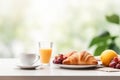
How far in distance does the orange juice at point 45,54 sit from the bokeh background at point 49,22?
2.23 meters

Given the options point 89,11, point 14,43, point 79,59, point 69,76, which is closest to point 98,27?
point 89,11

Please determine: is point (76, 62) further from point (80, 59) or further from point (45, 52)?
point (45, 52)

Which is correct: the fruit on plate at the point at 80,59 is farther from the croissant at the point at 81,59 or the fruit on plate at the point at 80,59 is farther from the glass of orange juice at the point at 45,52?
the glass of orange juice at the point at 45,52

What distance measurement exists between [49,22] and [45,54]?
2.31 metres

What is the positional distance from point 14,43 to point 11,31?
0.49ft

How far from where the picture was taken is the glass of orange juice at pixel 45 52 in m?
1.79

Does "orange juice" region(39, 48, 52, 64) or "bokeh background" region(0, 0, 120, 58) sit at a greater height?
"bokeh background" region(0, 0, 120, 58)

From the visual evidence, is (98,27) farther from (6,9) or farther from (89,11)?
(6,9)

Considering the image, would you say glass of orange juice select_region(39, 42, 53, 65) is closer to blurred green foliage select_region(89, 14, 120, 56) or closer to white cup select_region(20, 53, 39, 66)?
white cup select_region(20, 53, 39, 66)

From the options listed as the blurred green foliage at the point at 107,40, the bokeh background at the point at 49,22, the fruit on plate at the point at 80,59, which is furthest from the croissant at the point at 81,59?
the bokeh background at the point at 49,22

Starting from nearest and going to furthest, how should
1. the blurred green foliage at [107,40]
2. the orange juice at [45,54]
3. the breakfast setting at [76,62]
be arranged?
1. the breakfast setting at [76,62]
2. the orange juice at [45,54]
3. the blurred green foliage at [107,40]

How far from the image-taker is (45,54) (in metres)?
1.79

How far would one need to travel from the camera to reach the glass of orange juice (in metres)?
1.79

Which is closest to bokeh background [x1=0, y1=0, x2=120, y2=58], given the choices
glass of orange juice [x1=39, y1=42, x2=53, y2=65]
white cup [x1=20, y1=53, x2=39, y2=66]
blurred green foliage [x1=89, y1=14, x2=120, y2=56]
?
blurred green foliage [x1=89, y1=14, x2=120, y2=56]
